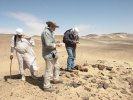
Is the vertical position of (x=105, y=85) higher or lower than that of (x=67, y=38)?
lower

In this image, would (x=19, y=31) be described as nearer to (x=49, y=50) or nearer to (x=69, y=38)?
(x=49, y=50)

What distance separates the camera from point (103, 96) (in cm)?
854

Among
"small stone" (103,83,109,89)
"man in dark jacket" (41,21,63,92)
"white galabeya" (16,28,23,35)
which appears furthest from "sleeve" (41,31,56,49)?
"small stone" (103,83,109,89)

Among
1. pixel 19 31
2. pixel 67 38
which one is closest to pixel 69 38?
pixel 67 38

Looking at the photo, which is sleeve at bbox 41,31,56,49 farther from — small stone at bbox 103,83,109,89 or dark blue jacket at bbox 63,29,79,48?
dark blue jacket at bbox 63,29,79,48

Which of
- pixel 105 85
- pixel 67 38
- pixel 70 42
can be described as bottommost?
pixel 105 85

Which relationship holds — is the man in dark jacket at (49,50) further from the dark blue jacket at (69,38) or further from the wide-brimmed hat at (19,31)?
the dark blue jacket at (69,38)

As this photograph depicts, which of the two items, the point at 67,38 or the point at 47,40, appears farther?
the point at 67,38

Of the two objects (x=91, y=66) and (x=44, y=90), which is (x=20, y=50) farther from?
(x=91, y=66)

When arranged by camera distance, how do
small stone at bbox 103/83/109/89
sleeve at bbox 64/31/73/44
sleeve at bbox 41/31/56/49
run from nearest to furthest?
1. sleeve at bbox 41/31/56/49
2. small stone at bbox 103/83/109/89
3. sleeve at bbox 64/31/73/44

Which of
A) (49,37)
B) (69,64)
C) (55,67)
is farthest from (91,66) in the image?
(49,37)

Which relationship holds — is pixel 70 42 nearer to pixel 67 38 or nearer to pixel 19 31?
pixel 67 38

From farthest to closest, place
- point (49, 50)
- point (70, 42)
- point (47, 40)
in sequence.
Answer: point (70, 42), point (49, 50), point (47, 40)

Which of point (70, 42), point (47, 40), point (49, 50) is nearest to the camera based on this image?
point (47, 40)
